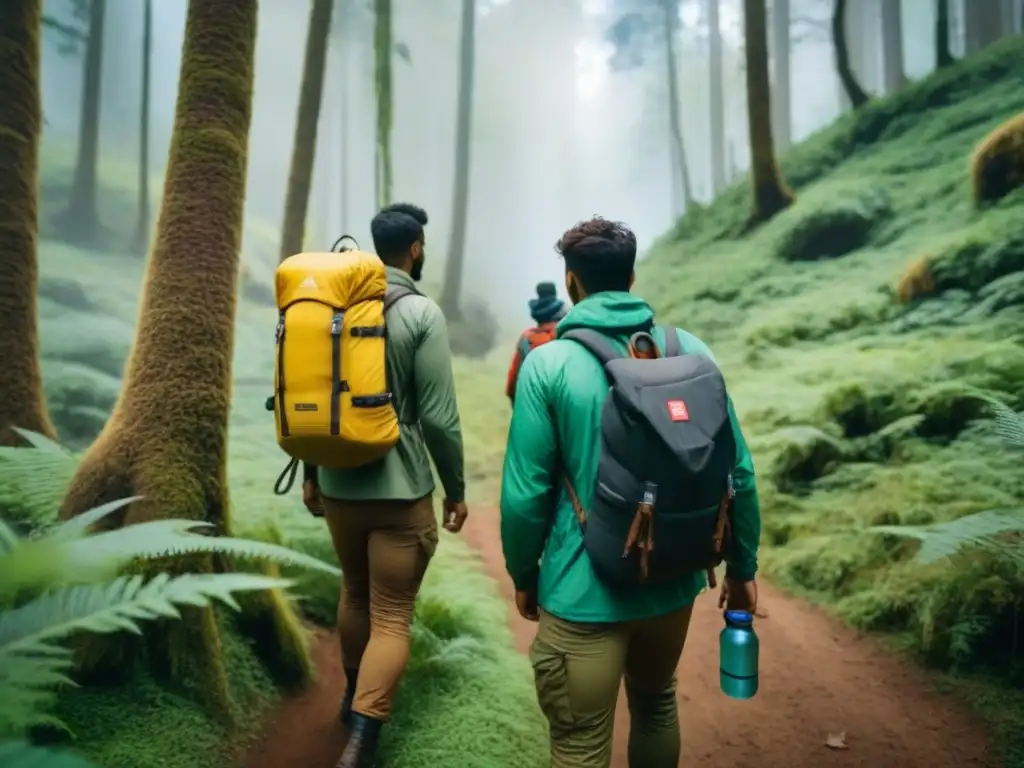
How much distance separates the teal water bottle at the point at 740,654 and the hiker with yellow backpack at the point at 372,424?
115 cm

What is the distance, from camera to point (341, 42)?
16.9m

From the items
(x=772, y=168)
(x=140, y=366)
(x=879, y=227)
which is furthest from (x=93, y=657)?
(x=772, y=168)

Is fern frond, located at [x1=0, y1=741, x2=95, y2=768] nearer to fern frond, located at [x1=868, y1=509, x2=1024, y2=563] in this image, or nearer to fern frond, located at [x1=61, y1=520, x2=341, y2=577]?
fern frond, located at [x1=61, y1=520, x2=341, y2=577]

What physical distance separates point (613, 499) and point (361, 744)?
1.50m

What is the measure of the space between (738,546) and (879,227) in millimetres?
9191

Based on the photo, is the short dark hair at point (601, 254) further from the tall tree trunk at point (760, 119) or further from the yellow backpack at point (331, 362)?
the tall tree trunk at point (760, 119)

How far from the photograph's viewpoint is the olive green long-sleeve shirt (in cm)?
260

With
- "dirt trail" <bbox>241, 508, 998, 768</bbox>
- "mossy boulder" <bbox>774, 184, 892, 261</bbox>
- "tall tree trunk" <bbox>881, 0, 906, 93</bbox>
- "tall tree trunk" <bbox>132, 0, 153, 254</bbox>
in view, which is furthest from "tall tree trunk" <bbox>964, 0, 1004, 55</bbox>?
"tall tree trunk" <bbox>132, 0, 153, 254</bbox>

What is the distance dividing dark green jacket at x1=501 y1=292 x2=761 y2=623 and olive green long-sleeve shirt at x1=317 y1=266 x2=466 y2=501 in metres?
0.68

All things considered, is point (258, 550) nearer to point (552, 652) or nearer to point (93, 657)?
point (552, 652)

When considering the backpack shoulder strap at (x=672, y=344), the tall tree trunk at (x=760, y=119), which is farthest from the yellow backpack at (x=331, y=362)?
the tall tree trunk at (x=760, y=119)

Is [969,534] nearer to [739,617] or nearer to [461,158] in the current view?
[739,617]

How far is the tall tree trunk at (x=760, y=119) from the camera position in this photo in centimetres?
1020

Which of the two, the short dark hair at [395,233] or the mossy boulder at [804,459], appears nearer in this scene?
the short dark hair at [395,233]
